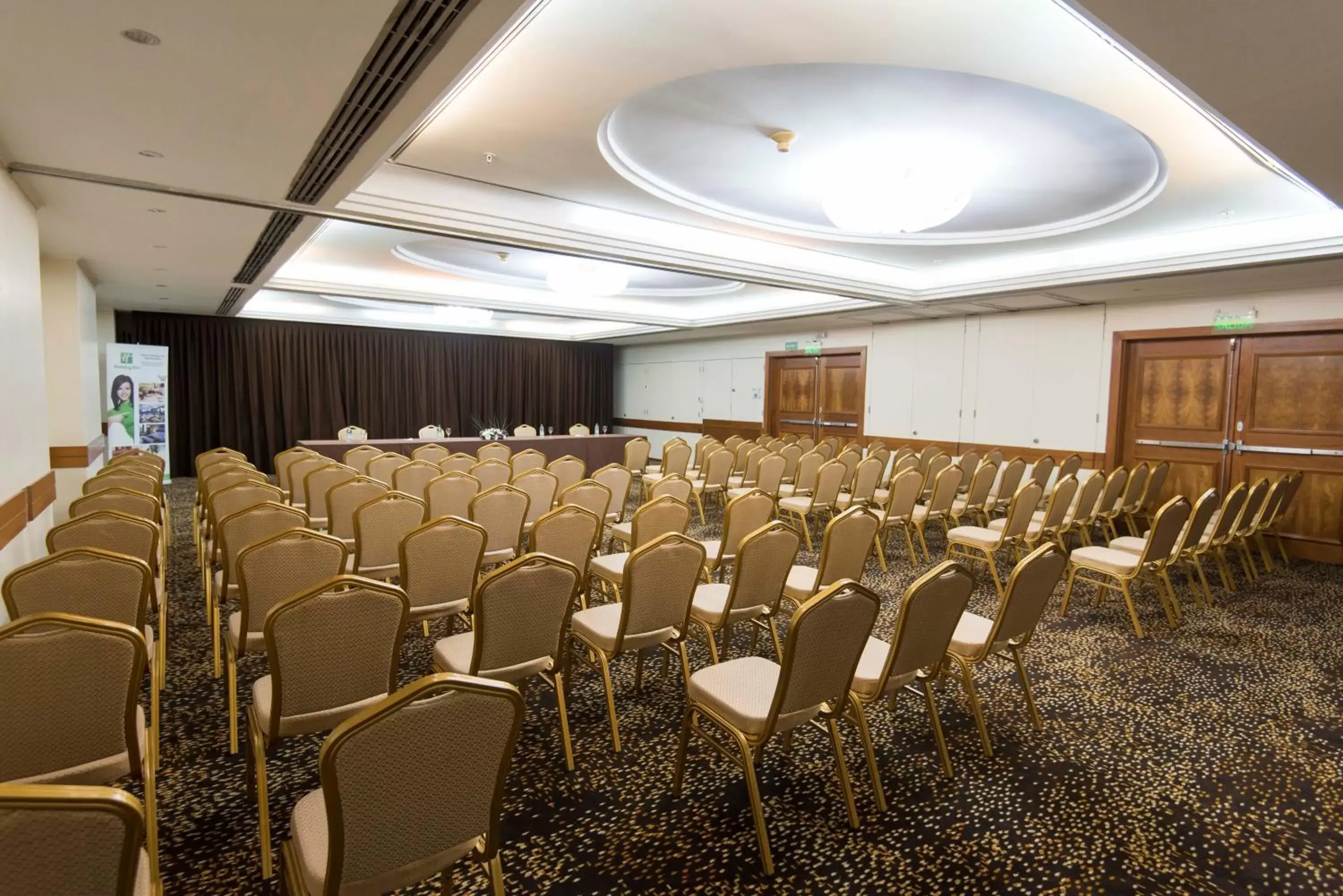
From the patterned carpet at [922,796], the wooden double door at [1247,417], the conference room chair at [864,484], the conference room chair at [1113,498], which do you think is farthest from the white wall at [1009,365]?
the patterned carpet at [922,796]

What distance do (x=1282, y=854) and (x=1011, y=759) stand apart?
0.90 m

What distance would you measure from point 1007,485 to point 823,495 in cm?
220

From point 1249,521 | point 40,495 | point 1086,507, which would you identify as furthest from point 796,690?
point 1249,521

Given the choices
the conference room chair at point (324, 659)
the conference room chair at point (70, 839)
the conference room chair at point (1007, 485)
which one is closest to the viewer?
the conference room chair at point (70, 839)

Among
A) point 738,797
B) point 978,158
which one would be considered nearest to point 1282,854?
point 738,797

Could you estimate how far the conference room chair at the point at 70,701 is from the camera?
1713mm

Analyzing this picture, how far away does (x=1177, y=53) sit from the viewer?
2.37 meters

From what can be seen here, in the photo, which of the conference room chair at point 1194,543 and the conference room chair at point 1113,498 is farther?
the conference room chair at point 1113,498

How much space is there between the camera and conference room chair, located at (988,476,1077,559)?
5.66 m

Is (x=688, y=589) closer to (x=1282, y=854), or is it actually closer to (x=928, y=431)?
(x=1282, y=854)

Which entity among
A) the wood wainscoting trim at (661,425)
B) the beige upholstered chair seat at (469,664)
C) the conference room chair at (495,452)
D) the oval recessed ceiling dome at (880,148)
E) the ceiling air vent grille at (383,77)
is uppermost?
the oval recessed ceiling dome at (880,148)

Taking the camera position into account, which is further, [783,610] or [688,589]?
Answer: [783,610]

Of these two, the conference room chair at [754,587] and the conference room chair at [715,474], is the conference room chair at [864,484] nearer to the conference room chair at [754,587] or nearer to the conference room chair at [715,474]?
the conference room chair at [715,474]

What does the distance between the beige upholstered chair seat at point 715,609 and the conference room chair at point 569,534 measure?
65 centimetres
